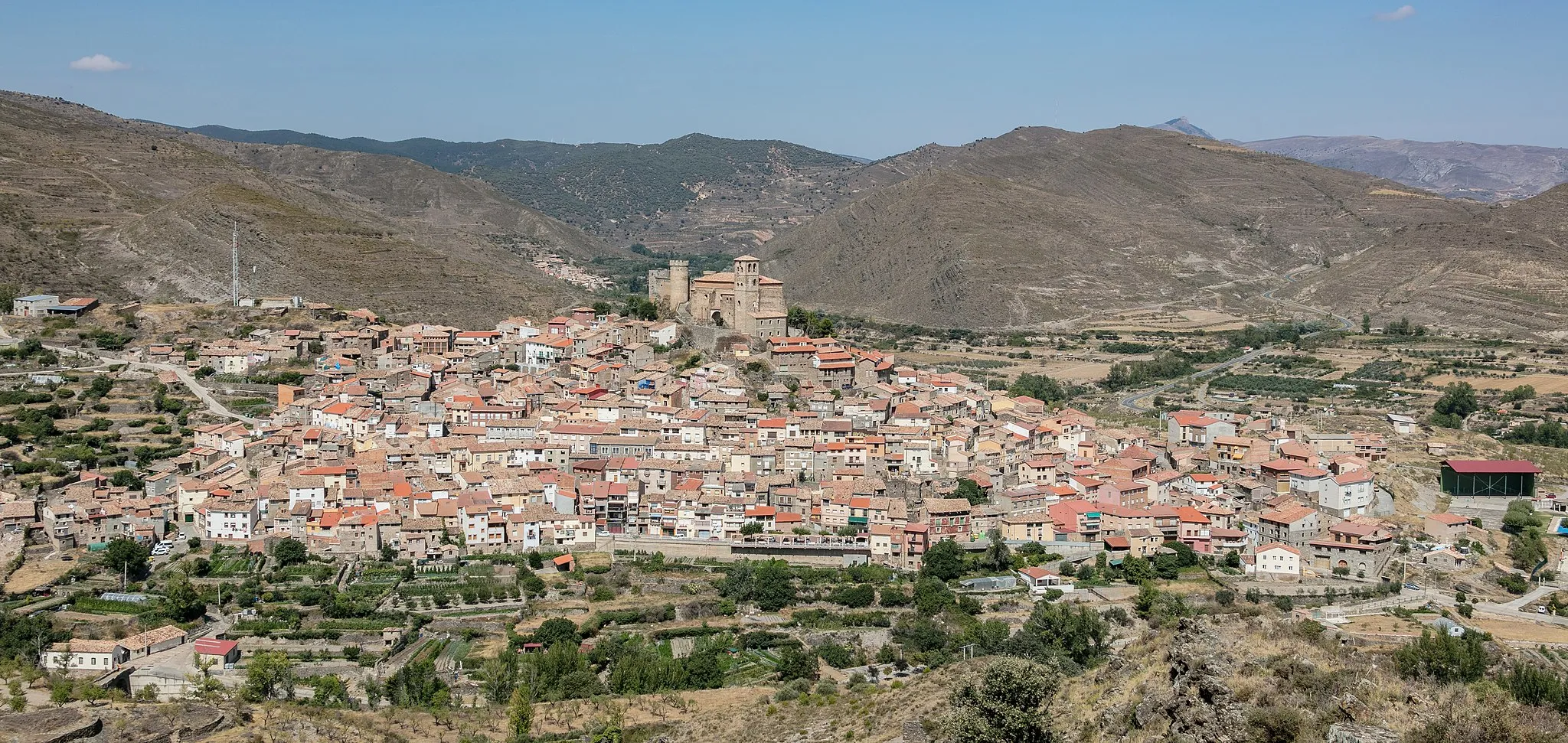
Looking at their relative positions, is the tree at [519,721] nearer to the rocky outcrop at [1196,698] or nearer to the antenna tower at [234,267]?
the rocky outcrop at [1196,698]

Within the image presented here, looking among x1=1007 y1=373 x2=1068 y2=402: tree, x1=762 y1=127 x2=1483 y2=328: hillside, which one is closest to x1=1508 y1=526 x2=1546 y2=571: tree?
x1=1007 y1=373 x2=1068 y2=402: tree

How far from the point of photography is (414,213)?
360 ft

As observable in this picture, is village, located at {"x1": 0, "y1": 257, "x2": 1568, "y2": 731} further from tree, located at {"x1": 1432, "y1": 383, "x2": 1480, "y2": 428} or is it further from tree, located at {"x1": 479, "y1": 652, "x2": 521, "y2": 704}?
tree, located at {"x1": 1432, "y1": 383, "x2": 1480, "y2": 428}

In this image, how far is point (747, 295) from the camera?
4338cm

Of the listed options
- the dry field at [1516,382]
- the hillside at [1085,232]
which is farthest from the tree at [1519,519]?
the hillside at [1085,232]

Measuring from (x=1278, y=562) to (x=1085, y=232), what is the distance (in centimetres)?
6642

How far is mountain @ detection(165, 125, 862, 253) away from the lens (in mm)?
148000

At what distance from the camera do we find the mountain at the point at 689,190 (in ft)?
486

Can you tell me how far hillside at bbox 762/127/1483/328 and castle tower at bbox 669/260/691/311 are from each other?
3570cm

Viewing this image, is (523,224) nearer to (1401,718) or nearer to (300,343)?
(300,343)

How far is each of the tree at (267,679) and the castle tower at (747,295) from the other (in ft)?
70.1

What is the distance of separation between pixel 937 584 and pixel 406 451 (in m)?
14.1

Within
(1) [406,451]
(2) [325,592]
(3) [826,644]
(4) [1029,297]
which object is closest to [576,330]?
(1) [406,451]

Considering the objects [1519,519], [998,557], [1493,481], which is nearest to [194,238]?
[998,557]
